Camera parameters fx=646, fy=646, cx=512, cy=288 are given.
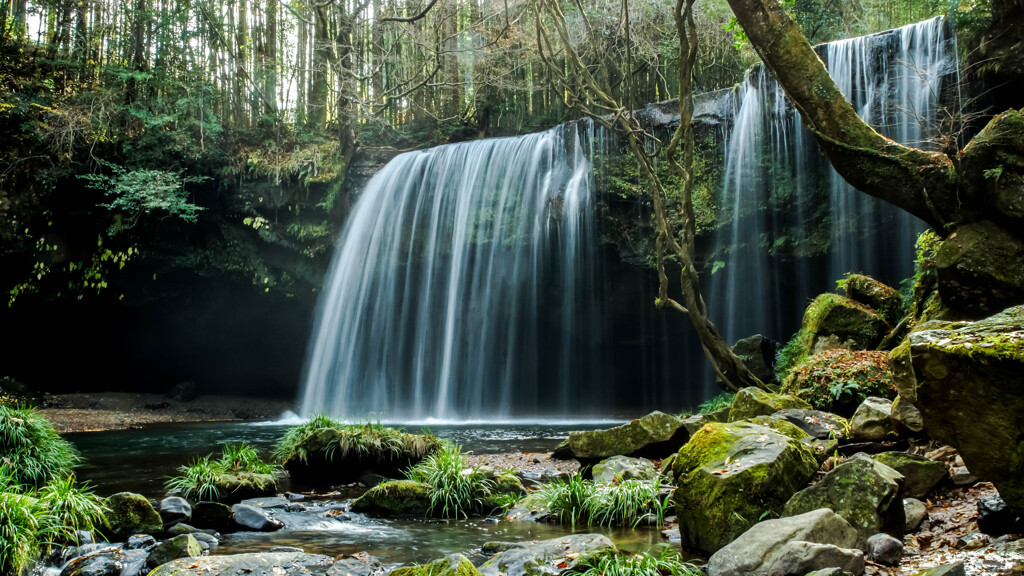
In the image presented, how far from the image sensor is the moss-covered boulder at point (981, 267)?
5.64 m

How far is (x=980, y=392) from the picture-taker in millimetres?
2891

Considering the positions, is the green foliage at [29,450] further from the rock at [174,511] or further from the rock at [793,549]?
the rock at [793,549]

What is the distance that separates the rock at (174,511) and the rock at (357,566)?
1846 millimetres

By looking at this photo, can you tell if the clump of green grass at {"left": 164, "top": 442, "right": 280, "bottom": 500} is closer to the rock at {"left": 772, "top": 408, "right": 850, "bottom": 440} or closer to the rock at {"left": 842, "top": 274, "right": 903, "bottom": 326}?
the rock at {"left": 772, "top": 408, "right": 850, "bottom": 440}

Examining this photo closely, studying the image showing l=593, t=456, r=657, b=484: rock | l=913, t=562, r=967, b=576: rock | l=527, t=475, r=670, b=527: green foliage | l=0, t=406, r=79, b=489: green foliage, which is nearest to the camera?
l=913, t=562, r=967, b=576: rock

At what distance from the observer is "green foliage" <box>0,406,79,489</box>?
6121mm

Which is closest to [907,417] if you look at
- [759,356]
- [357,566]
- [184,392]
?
[357,566]

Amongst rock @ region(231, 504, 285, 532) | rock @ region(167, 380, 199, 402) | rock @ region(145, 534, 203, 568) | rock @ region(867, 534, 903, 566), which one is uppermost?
rock @ region(867, 534, 903, 566)

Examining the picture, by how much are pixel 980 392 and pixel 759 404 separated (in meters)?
3.78

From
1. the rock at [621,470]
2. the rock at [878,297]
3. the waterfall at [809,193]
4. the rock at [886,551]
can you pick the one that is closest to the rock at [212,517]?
the rock at [621,470]

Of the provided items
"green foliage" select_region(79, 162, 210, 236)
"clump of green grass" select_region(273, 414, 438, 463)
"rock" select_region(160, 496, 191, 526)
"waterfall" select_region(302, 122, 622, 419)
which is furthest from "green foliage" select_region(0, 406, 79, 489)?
"green foliage" select_region(79, 162, 210, 236)

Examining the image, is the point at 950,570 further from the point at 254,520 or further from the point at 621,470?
the point at 254,520

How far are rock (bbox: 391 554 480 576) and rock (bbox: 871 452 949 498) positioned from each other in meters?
2.84

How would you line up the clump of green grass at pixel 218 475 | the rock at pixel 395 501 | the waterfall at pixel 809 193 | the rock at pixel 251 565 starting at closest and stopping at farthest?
the rock at pixel 251 565 < the rock at pixel 395 501 < the clump of green grass at pixel 218 475 < the waterfall at pixel 809 193
